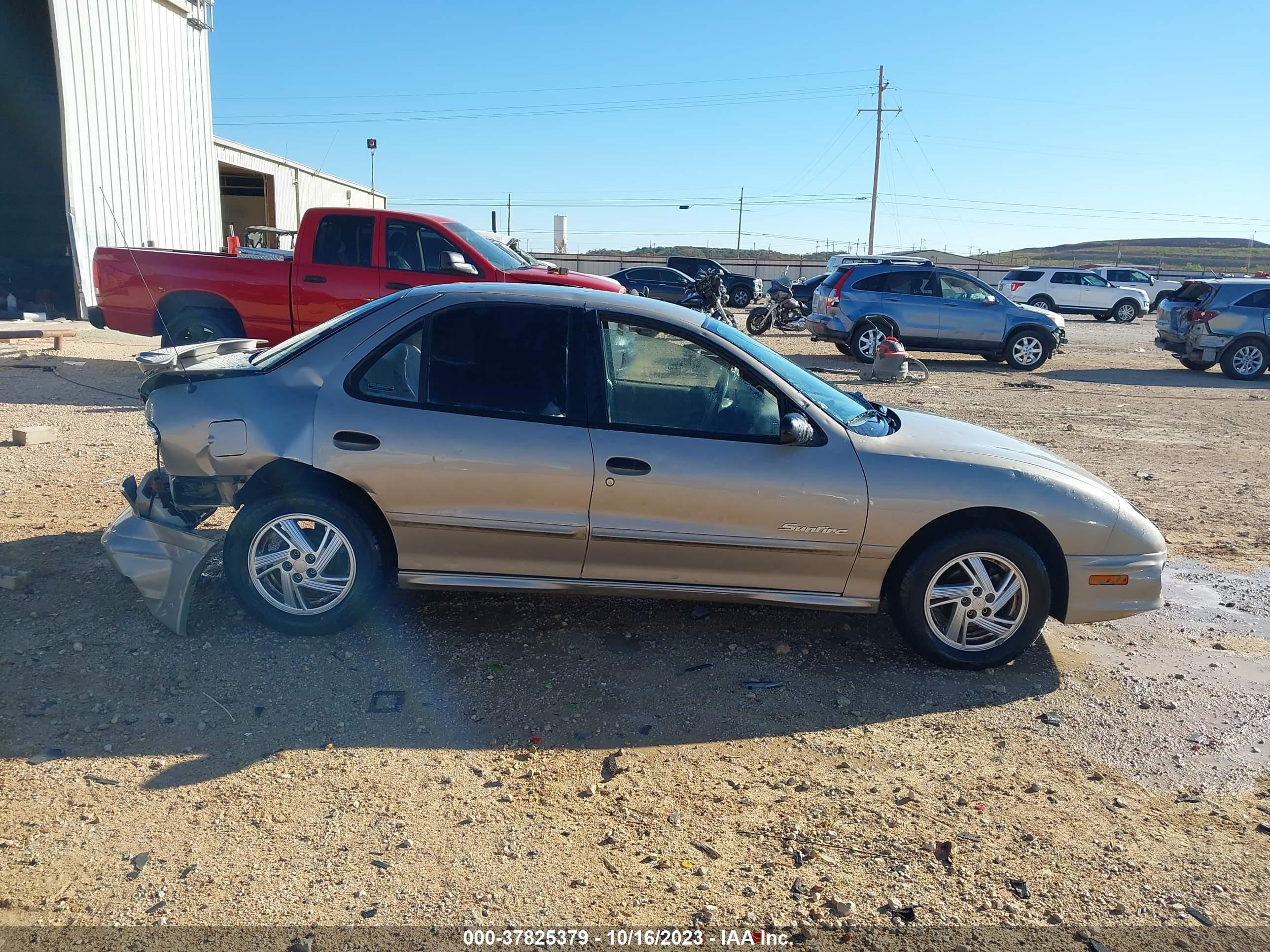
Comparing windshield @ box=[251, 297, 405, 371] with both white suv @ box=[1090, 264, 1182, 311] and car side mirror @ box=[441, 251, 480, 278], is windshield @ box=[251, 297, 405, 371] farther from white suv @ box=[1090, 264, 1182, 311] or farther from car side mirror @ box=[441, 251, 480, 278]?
white suv @ box=[1090, 264, 1182, 311]

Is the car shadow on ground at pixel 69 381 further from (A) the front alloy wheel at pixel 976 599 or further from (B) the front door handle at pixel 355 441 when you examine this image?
(A) the front alloy wheel at pixel 976 599

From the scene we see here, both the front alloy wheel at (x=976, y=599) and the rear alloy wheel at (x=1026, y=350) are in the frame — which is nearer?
the front alloy wheel at (x=976, y=599)

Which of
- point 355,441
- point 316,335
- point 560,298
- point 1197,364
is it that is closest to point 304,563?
point 355,441

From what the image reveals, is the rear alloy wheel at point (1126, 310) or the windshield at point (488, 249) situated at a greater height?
the windshield at point (488, 249)

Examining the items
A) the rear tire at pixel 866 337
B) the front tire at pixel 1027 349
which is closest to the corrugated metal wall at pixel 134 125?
the rear tire at pixel 866 337

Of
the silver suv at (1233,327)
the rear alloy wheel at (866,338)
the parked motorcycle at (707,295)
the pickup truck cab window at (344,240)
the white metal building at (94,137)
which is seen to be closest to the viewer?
the pickup truck cab window at (344,240)

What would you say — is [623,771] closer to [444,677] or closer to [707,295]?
[444,677]

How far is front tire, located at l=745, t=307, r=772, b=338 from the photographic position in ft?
75.3

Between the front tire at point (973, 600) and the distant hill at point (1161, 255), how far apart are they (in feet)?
217

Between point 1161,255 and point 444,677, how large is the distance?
340 ft

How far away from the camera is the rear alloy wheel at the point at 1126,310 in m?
34.3

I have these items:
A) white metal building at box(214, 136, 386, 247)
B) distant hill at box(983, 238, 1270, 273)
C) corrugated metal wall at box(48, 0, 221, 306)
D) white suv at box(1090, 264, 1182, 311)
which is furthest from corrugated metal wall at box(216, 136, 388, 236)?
distant hill at box(983, 238, 1270, 273)

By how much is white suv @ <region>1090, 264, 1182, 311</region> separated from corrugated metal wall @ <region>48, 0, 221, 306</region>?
3170 centimetres

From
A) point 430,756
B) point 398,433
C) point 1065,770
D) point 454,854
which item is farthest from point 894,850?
point 398,433
